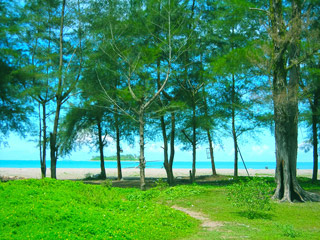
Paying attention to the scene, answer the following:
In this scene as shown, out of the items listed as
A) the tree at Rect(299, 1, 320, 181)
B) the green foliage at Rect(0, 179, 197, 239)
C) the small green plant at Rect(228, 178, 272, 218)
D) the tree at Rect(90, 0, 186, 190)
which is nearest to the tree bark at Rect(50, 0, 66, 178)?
the tree at Rect(90, 0, 186, 190)

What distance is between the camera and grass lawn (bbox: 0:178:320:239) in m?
6.44

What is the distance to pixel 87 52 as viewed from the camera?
784 inches

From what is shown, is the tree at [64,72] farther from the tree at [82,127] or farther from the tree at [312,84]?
the tree at [312,84]

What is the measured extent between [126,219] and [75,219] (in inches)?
48.3

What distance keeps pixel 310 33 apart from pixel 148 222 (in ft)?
31.8

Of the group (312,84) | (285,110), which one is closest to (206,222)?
(285,110)

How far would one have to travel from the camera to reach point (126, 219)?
7.40m

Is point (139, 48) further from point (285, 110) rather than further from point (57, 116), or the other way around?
point (285, 110)

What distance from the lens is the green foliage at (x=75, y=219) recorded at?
20.5 ft

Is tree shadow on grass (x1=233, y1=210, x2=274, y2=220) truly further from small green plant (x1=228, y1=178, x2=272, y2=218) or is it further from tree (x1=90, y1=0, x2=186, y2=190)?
tree (x1=90, y1=0, x2=186, y2=190)

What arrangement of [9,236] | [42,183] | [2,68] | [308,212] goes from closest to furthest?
[9,236] → [308,212] → [42,183] → [2,68]

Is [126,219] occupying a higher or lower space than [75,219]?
lower

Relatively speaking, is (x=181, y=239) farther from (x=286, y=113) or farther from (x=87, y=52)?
(x=87, y=52)

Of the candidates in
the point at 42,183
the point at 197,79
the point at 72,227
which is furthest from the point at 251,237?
the point at 197,79
